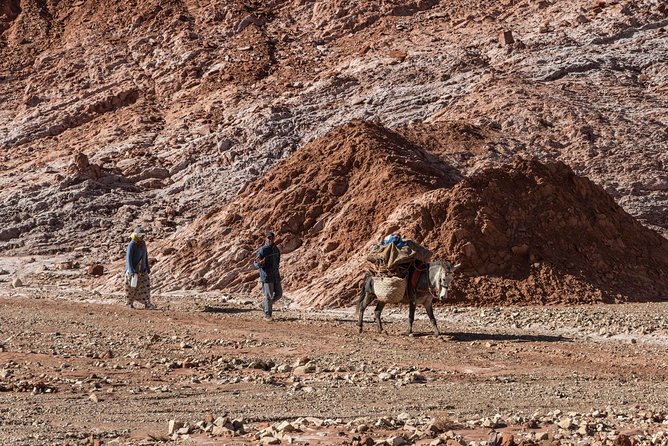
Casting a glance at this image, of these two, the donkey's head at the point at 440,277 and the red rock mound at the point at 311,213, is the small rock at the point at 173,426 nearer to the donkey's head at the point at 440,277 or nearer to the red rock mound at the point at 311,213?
the donkey's head at the point at 440,277

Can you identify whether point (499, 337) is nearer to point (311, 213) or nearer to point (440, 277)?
point (440, 277)

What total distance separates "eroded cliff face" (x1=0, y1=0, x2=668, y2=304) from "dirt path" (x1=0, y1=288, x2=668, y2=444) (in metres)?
4.97

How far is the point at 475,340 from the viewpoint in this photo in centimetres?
1720

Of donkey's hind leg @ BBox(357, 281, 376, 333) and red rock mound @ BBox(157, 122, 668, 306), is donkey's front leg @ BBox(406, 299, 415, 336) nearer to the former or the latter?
donkey's hind leg @ BBox(357, 281, 376, 333)

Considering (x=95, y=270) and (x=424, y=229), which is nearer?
(x=424, y=229)

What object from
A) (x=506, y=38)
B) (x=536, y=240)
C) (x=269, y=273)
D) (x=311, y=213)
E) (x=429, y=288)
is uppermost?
(x=506, y=38)

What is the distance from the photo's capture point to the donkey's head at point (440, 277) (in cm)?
1720

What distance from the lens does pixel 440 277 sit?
56.9 ft

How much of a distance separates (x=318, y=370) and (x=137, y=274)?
8.93 metres

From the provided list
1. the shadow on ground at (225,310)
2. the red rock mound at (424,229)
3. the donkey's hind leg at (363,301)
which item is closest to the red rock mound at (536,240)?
the red rock mound at (424,229)

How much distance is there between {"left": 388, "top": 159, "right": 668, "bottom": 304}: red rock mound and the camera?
21453mm

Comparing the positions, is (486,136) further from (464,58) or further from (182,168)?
(182,168)

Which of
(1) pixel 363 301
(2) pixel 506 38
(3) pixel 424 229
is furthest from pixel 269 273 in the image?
(2) pixel 506 38

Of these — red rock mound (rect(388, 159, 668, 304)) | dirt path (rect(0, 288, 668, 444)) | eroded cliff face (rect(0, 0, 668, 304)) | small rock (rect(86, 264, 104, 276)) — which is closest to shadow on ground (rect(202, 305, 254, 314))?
dirt path (rect(0, 288, 668, 444))
